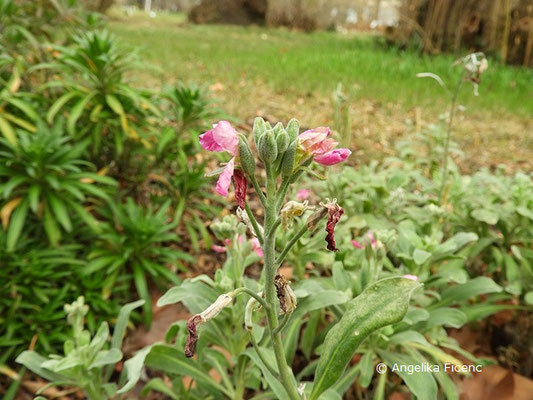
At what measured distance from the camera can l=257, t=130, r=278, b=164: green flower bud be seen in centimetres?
94

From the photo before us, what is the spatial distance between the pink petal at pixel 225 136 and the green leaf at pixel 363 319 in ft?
1.49

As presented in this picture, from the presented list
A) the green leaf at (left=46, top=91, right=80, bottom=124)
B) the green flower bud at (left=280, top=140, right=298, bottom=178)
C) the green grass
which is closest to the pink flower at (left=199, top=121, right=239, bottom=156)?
the green flower bud at (left=280, top=140, right=298, bottom=178)

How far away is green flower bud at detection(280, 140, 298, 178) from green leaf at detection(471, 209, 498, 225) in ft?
4.38

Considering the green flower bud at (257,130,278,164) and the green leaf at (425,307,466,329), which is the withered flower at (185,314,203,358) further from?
the green leaf at (425,307,466,329)

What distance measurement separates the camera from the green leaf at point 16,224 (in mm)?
2203

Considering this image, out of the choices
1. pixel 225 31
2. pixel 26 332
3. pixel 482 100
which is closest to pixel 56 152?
pixel 26 332

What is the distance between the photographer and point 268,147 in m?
0.95

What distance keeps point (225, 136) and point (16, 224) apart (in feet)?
5.68

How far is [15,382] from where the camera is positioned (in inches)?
83.9

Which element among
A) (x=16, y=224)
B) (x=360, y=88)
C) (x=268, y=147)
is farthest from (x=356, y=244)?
(x=360, y=88)

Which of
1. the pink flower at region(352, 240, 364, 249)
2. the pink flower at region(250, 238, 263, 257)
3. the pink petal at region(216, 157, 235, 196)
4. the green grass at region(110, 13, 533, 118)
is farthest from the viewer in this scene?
the green grass at region(110, 13, 533, 118)

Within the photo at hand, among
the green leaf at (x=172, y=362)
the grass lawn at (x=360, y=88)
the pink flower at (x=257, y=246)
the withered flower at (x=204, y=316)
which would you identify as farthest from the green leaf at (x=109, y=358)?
the grass lawn at (x=360, y=88)

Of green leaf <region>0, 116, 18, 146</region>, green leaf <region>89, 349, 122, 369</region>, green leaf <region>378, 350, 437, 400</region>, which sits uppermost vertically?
green leaf <region>0, 116, 18, 146</region>

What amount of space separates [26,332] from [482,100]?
17.1ft
